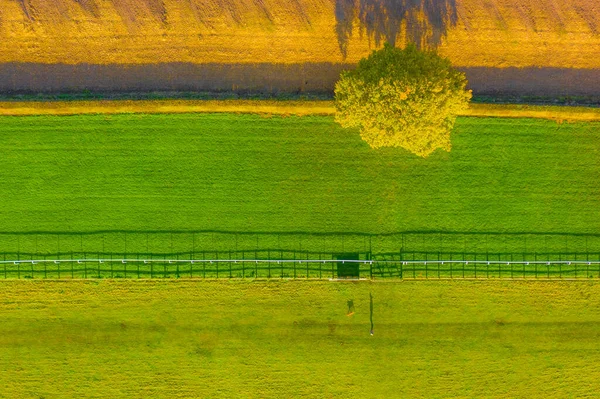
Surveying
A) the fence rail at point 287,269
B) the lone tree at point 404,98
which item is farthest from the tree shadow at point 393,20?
the fence rail at point 287,269

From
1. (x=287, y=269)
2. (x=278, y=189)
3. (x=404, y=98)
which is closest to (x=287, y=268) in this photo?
(x=287, y=269)

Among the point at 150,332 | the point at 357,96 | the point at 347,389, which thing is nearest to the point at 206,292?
the point at 150,332

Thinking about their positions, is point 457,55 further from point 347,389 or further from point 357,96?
point 347,389

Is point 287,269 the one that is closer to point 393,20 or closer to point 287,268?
point 287,268

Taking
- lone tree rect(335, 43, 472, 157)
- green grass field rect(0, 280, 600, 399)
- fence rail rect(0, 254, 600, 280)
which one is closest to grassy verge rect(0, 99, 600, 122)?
lone tree rect(335, 43, 472, 157)

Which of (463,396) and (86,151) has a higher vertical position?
Answer: (86,151)

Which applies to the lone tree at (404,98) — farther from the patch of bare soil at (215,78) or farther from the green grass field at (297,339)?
the green grass field at (297,339)

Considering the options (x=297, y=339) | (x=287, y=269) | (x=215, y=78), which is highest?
(x=215, y=78)
